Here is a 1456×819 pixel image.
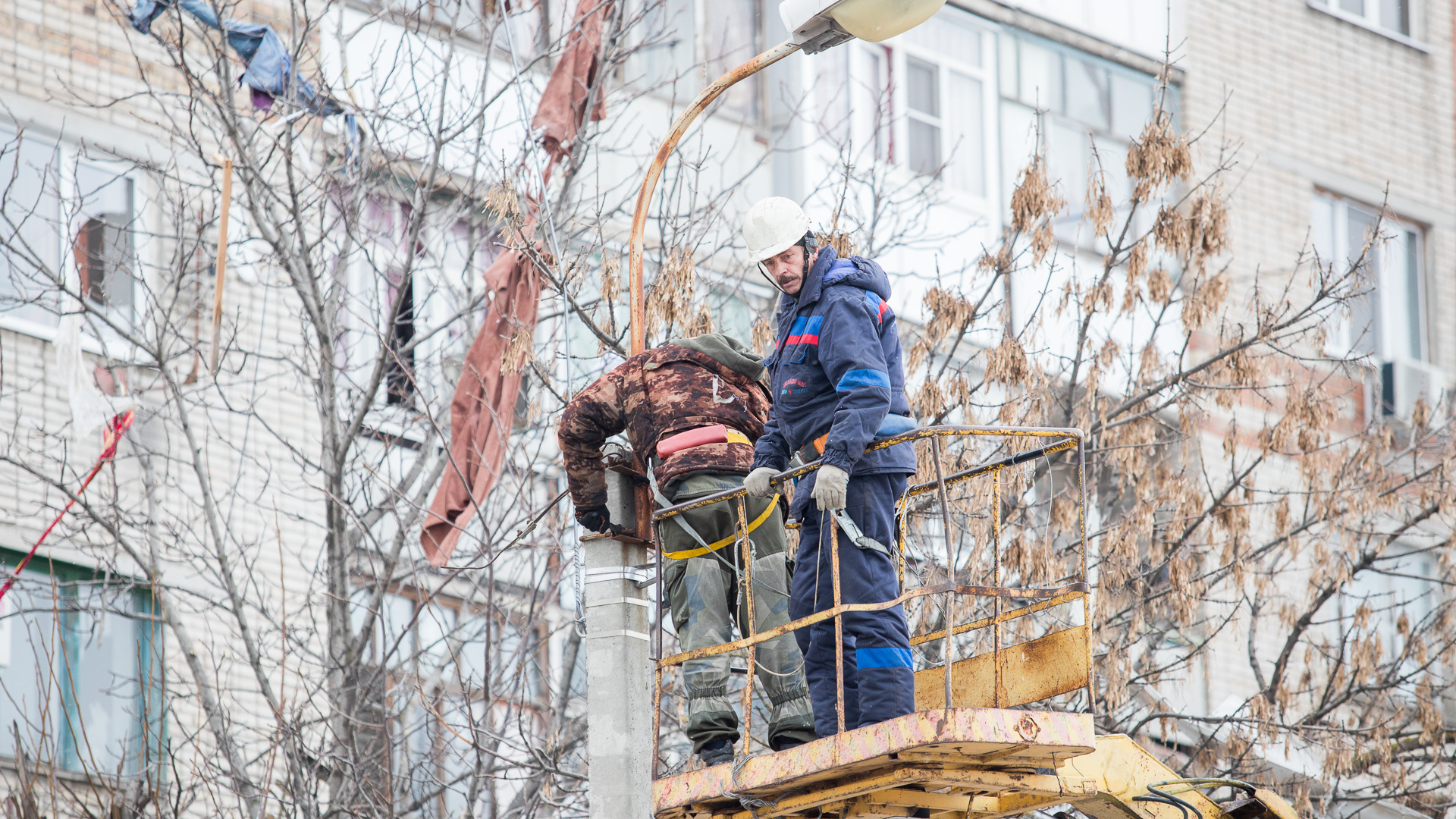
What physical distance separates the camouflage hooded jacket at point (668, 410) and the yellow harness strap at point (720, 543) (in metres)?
0.18

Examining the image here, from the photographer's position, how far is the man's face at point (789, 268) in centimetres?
774

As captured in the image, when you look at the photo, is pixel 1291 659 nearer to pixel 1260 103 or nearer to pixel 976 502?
pixel 1260 103

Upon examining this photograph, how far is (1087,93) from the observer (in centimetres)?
1952

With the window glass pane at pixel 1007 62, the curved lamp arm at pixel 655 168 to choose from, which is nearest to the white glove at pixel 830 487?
the curved lamp arm at pixel 655 168

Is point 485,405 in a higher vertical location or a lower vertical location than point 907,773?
higher

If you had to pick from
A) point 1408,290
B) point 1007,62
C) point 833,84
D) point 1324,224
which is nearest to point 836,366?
point 833,84

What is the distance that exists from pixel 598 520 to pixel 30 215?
795 cm

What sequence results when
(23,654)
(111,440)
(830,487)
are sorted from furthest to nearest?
1. (111,440)
2. (23,654)
3. (830,487)

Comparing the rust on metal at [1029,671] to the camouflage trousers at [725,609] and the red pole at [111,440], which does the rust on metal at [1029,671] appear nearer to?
the camouflage trousers at [725,609]

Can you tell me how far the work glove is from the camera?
7.63 m

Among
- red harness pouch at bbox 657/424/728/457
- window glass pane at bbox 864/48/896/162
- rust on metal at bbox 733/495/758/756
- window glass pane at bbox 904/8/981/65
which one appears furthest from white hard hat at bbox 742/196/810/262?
window glass pane at bbox 904/8/981/65

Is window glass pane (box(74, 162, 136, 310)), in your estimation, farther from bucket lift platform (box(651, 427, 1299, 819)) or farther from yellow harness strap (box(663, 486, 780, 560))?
bucket lift platform (box(651, 427, 1299, 819))

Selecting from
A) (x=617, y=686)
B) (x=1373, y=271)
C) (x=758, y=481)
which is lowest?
(x=617, y=686)

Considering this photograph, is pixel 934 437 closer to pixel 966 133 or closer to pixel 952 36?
pixel 966 133
